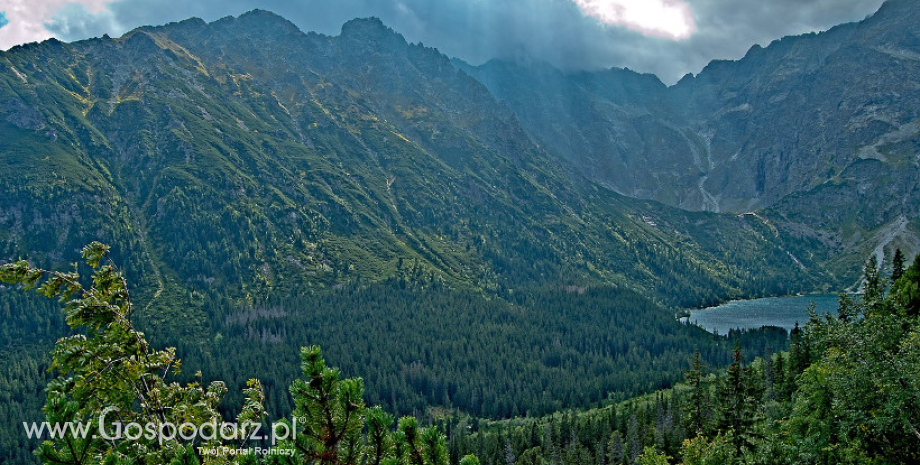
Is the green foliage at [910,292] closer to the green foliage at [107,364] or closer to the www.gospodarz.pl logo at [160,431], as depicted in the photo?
the www.gospodarz.pl logo at [160,431]

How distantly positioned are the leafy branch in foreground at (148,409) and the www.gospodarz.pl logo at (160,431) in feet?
0.10

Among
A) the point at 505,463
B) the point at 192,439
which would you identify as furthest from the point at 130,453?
the point at 505,463

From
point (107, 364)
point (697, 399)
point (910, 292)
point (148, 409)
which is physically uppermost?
point (910, 292)

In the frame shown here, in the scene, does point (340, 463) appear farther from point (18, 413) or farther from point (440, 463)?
point (18, 413)

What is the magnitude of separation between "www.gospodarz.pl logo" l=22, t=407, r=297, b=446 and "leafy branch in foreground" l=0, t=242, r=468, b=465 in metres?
0.03

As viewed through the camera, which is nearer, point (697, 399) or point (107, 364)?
point (107, 364)

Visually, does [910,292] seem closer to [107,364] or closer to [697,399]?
[697,399]

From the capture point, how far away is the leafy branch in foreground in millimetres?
8219

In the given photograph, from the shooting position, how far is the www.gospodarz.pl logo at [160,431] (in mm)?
8016

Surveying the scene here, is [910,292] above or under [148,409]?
above

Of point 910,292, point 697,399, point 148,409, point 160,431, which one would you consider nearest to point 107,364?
point 148,409

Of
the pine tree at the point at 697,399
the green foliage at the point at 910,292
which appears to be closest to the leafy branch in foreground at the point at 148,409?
the green foliage at the point at 910,292

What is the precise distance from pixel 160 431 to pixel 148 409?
2.54 feet

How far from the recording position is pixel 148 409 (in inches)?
440
